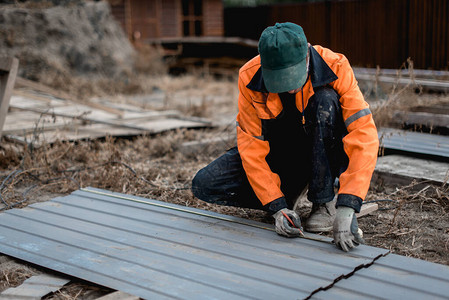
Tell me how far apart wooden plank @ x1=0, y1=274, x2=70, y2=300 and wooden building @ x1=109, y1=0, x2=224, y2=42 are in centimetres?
1488

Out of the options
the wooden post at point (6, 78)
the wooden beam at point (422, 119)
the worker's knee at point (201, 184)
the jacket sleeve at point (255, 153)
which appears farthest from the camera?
the wooden beam at point (422, 119)

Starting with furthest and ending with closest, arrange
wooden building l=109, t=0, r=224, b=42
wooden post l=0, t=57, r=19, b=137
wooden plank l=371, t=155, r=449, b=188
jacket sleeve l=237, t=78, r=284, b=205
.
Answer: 1. wooden building l=109, t=0, r=224, b=42
2. wooden post l=0, t=57, r=19, b=137
3. wooden plank l=371, t=155, r=449, b=188
4. jacket sleeve l=237, t=78, r=284, b=205

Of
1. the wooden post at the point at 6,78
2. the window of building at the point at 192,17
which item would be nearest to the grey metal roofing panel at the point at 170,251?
the wooden post at the point at 6,78

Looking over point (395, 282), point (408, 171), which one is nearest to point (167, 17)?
point (408, 171)

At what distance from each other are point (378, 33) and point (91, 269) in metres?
8.63

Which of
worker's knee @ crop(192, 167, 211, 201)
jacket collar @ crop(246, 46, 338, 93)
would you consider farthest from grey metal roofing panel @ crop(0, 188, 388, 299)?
jacket collar @ crop(246, 46, 338, 93)

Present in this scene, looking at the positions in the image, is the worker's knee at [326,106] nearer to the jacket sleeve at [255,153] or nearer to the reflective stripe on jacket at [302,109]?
the reflective stripe on jacket at [302,109]

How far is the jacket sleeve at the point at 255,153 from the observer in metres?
2.97

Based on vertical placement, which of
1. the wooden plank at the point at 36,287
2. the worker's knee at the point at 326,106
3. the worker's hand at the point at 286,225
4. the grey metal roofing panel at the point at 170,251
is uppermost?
the worker's knee at the point at 326,106

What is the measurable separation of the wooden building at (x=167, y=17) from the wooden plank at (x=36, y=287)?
1488 cm

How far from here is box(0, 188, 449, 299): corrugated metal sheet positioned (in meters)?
2.33

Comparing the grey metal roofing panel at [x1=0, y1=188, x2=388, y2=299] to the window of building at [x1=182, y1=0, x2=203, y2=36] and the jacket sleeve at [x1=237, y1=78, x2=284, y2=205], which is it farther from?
the window of building at [x1=182, y1=0, x2=203, y2=36]

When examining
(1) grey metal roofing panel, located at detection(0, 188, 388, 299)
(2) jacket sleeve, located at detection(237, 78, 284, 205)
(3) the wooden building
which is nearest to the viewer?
(1) grey metal roofing panel, located at detection(0, 188, 388, 299)

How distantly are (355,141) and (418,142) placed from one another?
2383 millimetres
